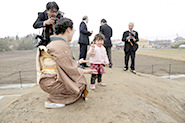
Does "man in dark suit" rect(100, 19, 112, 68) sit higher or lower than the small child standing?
higher

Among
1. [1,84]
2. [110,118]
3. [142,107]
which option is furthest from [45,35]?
[1,84]

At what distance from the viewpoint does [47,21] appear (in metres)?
2.80

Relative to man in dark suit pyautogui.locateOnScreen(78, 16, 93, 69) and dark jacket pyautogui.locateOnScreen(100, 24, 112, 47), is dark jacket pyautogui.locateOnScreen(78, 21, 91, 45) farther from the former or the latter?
dark jacket pyautogui.locateOnScreen(100, 24, 112, 47)

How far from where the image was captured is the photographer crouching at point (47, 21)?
2.81 m

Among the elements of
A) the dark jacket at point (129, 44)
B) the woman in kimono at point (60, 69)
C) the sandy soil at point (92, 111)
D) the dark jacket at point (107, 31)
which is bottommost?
the sandy soil at point (92, 111)

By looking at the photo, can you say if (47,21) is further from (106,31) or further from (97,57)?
(106,31)

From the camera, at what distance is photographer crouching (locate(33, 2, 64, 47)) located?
2807 millimetres

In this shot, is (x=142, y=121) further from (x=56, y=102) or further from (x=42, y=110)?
(x=42, y=110)

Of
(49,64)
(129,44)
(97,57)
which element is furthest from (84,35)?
(49,64)

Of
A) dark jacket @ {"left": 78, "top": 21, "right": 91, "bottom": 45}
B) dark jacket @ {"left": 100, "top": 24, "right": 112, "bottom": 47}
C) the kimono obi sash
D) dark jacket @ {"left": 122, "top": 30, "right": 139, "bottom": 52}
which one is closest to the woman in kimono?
the kimono obi sash

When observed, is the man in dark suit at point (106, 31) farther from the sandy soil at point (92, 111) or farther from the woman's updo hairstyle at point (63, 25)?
the woman's updo hairstyle at point (63, 25)

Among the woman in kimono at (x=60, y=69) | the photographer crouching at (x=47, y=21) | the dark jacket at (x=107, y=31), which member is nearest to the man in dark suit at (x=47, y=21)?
the photographer crouching at (x=47, y=21)

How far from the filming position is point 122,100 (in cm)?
279

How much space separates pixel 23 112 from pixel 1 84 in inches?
417
